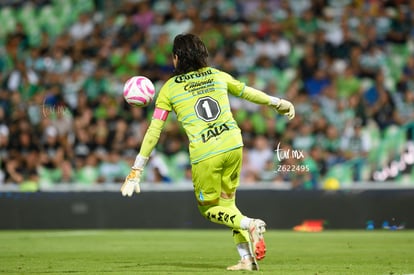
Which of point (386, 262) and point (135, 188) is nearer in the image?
point (135, 188)

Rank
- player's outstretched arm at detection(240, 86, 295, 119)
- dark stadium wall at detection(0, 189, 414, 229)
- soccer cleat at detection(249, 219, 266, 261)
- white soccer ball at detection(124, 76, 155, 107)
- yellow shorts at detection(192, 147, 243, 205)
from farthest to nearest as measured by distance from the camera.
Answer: dark stadium wall at detection(0, 189, 414, 229)
white soccer ball at detection(124, 76, 155, 107)
player's outstretched arm at detection(240, 86, 295, 119)
yellow shorts at detection(192, 147, 243, 205)
soccer cleat at detection(249, 219, 266, 261)

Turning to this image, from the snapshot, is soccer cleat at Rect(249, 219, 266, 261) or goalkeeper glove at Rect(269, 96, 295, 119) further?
goalkeeper glove at Rect(269, 96, 295, 119)

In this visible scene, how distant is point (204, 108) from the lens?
986 centimetres

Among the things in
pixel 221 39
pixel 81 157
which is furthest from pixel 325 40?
pixel 81 157

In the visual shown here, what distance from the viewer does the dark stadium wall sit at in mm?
18031

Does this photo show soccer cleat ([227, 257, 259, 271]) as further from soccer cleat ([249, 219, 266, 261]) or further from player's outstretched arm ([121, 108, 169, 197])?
player's outstretched arm ([121, 108, 169, 197])

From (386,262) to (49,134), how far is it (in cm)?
1070

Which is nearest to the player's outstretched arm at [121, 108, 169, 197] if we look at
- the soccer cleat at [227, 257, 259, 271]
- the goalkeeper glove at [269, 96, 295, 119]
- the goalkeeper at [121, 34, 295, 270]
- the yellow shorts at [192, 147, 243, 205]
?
the goalkeeper at [121, 34, 295, 270]

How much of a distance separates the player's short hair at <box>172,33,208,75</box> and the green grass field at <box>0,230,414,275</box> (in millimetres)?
2105

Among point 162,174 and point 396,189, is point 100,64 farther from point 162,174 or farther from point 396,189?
point 396,189

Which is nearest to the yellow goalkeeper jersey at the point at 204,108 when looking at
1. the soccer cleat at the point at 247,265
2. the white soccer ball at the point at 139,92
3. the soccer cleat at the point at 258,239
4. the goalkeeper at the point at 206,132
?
the goalkeeper at the point at 206,132

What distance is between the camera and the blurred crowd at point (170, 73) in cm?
1931

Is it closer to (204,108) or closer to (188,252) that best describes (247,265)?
(204,108)

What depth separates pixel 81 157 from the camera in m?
19.9
